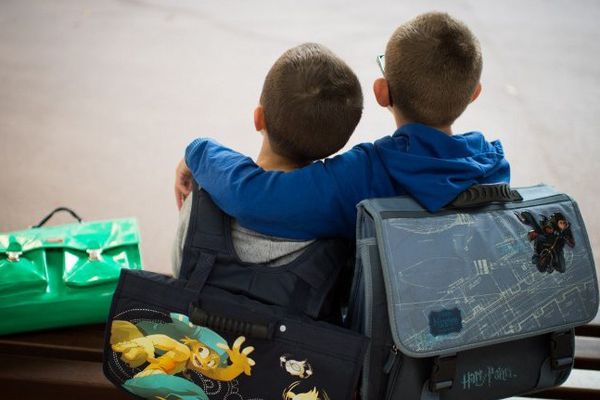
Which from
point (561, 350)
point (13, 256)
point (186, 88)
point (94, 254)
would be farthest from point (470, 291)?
point (186, 88)

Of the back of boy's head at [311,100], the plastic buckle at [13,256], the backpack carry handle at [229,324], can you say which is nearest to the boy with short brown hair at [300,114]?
the back of boy's head at [311,100]

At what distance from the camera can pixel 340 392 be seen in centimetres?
111

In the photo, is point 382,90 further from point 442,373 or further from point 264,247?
point 442,373

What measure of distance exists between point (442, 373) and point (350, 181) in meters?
0.33

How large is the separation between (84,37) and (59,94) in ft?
1.13

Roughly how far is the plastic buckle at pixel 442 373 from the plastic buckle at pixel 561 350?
20 centimetres

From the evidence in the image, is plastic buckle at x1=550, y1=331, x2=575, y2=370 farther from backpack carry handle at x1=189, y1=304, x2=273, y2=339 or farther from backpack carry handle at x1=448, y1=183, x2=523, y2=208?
backpack carry handle at x1=189, y1=304, x2=273, y2=339

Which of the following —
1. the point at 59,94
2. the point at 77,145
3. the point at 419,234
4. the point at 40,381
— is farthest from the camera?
the point at 59,94

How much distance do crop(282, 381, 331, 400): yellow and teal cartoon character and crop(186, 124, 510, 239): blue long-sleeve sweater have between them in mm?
237

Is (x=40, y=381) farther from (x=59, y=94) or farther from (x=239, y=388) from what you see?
(x=59, y=94)

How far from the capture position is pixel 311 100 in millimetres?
1146

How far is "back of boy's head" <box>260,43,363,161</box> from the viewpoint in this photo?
1.15 meters

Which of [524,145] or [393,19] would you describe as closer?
[524,145]

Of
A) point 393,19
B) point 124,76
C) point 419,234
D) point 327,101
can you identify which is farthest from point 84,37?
point 419,234
